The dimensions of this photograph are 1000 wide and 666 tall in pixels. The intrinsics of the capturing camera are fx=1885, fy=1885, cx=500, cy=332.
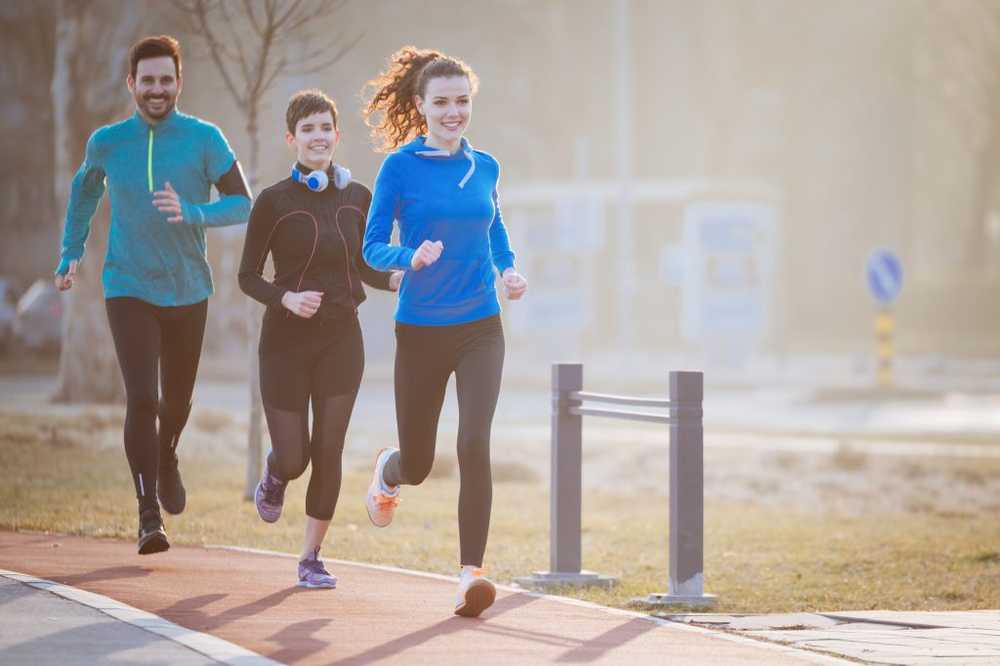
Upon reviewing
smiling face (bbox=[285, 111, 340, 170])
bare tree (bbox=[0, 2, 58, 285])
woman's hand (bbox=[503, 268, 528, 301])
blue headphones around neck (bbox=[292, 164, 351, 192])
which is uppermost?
bare tree (bbox=[0, 2, 58, 285])

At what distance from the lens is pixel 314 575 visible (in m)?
7.84

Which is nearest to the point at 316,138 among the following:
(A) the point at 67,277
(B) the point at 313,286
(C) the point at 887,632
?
(B) the point at 313,286

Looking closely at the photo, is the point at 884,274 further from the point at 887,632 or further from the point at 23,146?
the point at 23,146

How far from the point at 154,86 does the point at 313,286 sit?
44.9 inches

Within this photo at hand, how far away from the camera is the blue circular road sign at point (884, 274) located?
86.3 feet

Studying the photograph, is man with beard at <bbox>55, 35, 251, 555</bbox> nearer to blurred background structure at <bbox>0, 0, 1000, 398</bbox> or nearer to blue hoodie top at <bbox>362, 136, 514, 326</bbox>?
blue hoodie top at <bbox>362, 136, 514, 326</bbox>

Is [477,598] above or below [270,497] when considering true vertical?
below

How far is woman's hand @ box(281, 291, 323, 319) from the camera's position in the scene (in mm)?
7352

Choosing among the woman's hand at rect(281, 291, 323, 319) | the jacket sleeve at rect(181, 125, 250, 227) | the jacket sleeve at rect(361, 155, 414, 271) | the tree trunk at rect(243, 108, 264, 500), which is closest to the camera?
the jacket sleeve at rect(361, 155, 414, 271)

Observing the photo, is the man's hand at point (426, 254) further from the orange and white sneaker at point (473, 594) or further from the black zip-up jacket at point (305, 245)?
the orange and white sneaker at point (473, 594)

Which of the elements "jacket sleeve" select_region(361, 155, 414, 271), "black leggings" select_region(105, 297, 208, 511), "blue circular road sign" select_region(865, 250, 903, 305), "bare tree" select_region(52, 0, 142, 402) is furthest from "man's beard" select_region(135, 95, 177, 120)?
"blue circular road sign" select_region(865, 250, 903, 305)

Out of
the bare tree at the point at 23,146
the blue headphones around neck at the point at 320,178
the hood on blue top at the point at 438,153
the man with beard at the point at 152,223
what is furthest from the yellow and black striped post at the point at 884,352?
the hood on blue top at the point at 438,153

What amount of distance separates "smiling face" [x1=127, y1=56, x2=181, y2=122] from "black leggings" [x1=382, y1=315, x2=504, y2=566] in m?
1.47

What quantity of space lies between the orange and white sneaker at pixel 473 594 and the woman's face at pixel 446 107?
1666 millimetres
